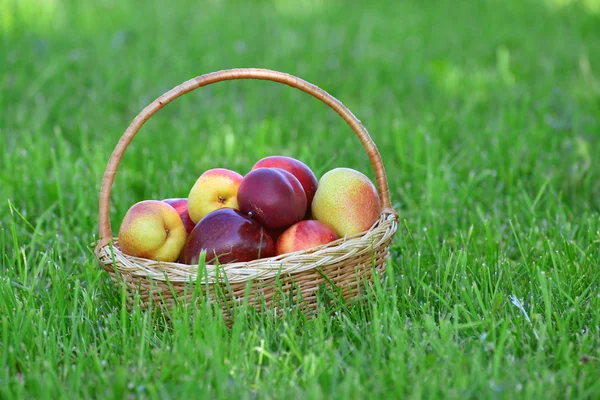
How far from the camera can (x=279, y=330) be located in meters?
1.86

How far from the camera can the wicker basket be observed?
1.86 meters

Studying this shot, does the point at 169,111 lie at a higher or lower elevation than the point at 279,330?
higher

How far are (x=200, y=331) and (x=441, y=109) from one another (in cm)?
273

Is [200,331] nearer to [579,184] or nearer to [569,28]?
[579,184]

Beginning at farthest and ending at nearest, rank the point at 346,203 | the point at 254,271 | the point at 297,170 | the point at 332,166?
the point at 332,166 < the point at 297,170 < the point at 346,203 < the point at 254,271

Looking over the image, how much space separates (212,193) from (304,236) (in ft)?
1.10

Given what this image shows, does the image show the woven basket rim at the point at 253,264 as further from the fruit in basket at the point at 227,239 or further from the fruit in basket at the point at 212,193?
the fruit in basket at the point at 212,193

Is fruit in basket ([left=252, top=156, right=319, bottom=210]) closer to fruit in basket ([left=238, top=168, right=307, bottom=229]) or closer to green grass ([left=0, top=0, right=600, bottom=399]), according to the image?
fruit in basket ([left=238, top=168, right=307, bottom=229])

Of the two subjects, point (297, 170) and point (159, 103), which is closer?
point (159, 103)

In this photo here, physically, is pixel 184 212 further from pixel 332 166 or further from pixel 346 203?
pixel 332 166

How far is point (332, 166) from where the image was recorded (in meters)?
3.16

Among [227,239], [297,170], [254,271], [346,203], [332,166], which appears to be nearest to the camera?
[254,271]

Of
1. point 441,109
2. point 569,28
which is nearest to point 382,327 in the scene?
point 441,109

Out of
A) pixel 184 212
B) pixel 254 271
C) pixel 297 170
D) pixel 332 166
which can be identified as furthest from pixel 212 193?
pixel 332 166
